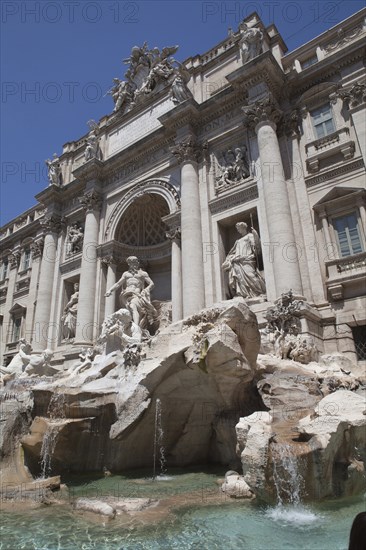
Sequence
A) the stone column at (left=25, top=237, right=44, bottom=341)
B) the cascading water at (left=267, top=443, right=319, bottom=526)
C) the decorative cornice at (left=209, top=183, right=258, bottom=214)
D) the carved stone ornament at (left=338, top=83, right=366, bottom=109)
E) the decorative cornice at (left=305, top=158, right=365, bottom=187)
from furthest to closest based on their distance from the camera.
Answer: the stone column at (left=25, top=237, right=44, bottom=341), the decorative cornice at (left=209, top=183, right=258, bottom=214), the carved stone ornament at (left=338, top=83, right=366, bottom=109), the decorative cornice at (left=305, top=158, right=365, bottom=187), the cascading water at (left=267, top=443, right=319, bottom=526)

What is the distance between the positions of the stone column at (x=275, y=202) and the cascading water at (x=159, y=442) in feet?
19.5

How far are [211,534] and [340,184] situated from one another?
11444 mm

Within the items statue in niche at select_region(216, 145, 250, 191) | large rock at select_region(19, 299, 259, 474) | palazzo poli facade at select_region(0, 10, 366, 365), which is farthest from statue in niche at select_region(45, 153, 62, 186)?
large rock at select_region(19, 299, 259, 474)

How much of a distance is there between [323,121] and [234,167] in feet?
11.8

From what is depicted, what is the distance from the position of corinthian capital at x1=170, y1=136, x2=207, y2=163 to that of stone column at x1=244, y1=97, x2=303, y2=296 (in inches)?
99.0

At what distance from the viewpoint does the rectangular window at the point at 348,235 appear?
12086 mm

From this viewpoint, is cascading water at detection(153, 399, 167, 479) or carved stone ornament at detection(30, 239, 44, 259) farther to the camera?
carved stone ornament at detection(30, 239, 44, 259)

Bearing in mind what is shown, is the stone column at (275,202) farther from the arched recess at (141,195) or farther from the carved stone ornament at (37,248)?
the carved stone ornament at (37,248)

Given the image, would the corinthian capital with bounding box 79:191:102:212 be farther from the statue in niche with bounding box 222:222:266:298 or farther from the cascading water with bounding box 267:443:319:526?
the cascading water with bounding box 267:443:319:526

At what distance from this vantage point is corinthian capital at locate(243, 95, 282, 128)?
46.5 ft

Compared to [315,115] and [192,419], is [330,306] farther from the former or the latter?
[315,115]

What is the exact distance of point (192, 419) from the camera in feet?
26.4

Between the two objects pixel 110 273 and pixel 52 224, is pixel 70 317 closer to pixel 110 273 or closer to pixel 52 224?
pixel 110 273

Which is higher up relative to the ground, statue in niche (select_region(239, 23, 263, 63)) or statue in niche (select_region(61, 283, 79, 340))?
statue in niche (select_region(239, 23, 263, 63))
